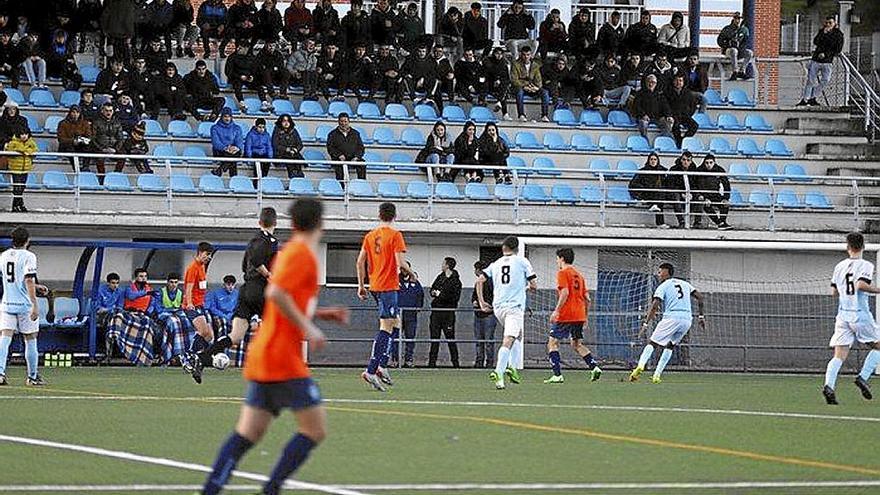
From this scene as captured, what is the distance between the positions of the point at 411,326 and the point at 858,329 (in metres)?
12.4

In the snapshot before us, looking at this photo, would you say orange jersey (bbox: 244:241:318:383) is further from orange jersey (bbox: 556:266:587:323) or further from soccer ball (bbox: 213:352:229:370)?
soccer ball (bbox: 213:352:229:370)

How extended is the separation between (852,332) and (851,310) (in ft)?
0.82

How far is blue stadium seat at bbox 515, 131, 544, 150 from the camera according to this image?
34.3m

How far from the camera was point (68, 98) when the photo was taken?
32594 millimetres

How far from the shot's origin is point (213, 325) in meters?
28.3

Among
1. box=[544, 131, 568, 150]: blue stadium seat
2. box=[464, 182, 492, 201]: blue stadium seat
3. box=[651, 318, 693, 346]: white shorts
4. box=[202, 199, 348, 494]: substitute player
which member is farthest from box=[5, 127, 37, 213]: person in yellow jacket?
box=[202, 199, 348, 494]: substitute player

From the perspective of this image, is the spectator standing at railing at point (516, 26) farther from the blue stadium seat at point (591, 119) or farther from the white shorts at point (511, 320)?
the white shorts at point (511, 320)

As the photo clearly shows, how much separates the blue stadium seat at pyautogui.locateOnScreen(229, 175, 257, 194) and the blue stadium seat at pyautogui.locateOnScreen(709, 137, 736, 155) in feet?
33.8

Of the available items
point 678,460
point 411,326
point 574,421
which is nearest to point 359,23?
point 411,326

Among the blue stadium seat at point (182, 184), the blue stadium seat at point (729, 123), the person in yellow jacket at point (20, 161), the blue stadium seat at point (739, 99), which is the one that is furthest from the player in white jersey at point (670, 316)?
the blue stadium seat at point (739, 99)

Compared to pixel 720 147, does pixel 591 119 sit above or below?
above

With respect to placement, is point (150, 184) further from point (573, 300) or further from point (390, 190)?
point (573, 300)

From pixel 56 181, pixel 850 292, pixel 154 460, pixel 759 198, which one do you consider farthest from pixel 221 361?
pixel 154 460

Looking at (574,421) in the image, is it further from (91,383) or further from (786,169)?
(786,169)
